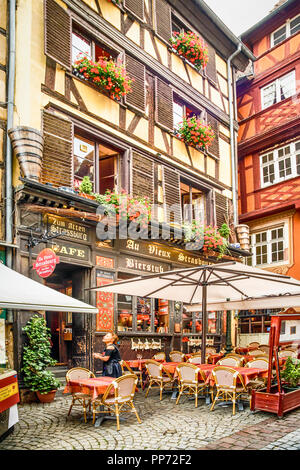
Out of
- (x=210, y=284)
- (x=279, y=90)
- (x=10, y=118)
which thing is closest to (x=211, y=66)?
(x=279, y=90)

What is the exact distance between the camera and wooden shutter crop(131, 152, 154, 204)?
11.1 meters

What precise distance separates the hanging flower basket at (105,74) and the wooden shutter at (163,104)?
1.68 m

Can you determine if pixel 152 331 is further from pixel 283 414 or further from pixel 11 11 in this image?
pixel 11 11

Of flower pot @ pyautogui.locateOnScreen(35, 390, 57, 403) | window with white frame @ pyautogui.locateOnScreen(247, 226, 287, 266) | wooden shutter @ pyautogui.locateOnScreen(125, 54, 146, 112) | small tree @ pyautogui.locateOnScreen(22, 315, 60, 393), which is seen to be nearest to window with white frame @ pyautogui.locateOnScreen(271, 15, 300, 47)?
window with white frame @ pyautogui.locateOnScreen(247, 226, 287, 266)

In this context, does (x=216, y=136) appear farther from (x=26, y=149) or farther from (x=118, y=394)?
(x=118, y=394)

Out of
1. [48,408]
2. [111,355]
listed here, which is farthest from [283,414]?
[48,408]

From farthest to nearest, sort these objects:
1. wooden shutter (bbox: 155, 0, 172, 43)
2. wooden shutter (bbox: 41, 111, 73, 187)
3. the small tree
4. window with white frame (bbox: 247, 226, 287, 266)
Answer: window with white frame (bbox: 247, 226, 287, 266)
wooden shutter (bbox: 155, 0, 172, 43)
wooden shutter (bbox: 41, 111, 73, 187)
the small tree

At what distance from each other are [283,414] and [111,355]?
2.85 metres

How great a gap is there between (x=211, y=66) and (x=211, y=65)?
41mm

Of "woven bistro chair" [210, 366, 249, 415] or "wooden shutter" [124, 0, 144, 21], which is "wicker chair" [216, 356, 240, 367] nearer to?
"woven bistro chair" [210, 366, 249, 415]

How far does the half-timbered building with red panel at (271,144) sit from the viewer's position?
16.1 meters

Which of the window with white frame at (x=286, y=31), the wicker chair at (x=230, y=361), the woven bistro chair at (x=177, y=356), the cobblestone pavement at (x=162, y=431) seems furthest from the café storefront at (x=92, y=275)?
the window with white frame at (x=286, y=31)

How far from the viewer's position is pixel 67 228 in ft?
29.7

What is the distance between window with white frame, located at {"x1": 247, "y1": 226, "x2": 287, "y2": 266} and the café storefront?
5097 mm
